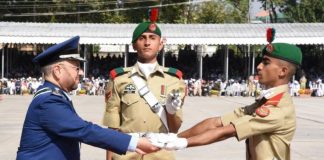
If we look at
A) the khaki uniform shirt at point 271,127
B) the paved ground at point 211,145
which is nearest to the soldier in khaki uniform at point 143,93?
the khaki uniform shirt at point 271,127

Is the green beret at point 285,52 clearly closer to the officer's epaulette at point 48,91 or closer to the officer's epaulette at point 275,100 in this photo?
the officer's epaulette at point 275,100

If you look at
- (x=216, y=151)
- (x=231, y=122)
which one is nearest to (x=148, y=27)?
(x=231, y=122)

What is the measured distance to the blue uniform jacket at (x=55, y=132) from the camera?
3607 millimetres

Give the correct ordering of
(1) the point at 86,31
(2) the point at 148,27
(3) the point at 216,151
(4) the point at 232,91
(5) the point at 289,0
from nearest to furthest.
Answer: (2) the point at 148,27, (3) the point at 216,151, (4) the point at 232,91, (1) the point at 86,31, (5) the point at 289,0

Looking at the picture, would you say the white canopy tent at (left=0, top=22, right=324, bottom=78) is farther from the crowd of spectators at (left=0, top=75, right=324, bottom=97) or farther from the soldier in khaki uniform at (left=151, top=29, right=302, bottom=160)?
the soldier in khaki uniform at (left=151, top=29, right=302, bottom=160)

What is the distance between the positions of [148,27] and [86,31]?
3106 centimetres

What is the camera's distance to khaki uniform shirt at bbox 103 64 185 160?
4902 mm

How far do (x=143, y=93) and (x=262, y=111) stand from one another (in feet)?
4.49

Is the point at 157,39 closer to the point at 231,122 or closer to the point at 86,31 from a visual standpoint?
the point at 231,122

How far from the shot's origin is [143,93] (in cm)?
493

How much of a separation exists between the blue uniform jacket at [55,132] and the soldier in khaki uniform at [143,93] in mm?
1155

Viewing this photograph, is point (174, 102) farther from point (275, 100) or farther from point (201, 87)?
point (201, 87)

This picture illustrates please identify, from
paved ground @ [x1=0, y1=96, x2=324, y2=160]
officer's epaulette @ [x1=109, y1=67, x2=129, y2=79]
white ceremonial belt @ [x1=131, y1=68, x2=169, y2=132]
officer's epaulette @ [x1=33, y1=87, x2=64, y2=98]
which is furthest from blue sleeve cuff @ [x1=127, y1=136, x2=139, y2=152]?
paved ground @ [x1=0, y1=96, x2=324, y2=160]

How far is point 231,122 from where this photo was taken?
3855 mm
